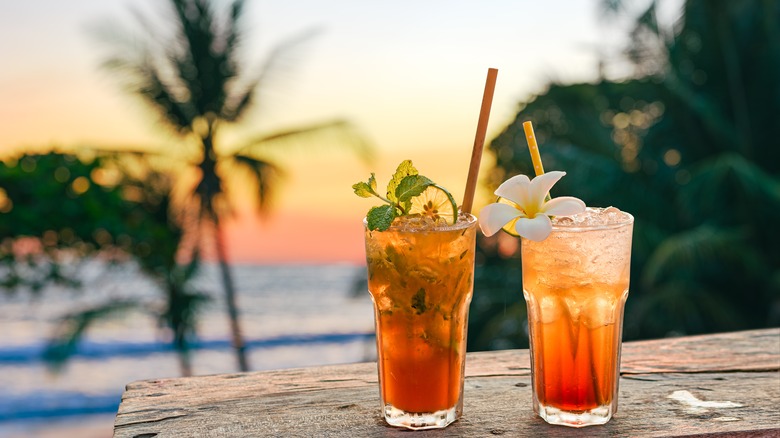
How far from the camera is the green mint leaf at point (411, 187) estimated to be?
1774 millimetres

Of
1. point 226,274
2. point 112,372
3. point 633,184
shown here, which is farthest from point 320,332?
point 633,184

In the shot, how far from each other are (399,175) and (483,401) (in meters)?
0.64

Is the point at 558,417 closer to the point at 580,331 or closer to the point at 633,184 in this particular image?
the point at 580,331

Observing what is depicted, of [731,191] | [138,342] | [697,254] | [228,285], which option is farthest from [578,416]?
[138,342]

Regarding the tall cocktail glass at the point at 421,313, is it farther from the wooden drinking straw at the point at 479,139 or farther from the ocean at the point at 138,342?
the ocean at the point at 138,342

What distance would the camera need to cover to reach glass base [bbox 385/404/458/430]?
186cm

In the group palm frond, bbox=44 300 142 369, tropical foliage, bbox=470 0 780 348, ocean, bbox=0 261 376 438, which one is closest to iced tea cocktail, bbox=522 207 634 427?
tropical foliage, bbox=470 0 780 348

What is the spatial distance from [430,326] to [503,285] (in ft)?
38.3

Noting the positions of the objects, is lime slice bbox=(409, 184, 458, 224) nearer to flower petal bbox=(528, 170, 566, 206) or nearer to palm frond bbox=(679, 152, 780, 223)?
flower petal bbox=(528, 170, 566, 206)

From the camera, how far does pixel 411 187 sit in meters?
1.78

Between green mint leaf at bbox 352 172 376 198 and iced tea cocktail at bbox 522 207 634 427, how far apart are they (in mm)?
375

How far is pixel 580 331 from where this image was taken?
6.13ft

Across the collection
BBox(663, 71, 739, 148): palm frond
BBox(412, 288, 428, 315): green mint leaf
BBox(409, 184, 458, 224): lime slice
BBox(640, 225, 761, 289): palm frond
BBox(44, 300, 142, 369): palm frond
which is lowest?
BBox(44, 300, 142, 369): palm frond

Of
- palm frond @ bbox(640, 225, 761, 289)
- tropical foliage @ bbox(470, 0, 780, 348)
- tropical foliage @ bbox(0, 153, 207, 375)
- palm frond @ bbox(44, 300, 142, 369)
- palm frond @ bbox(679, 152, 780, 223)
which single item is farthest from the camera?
palm frond @ bbox(44, 300, 142, 369)
